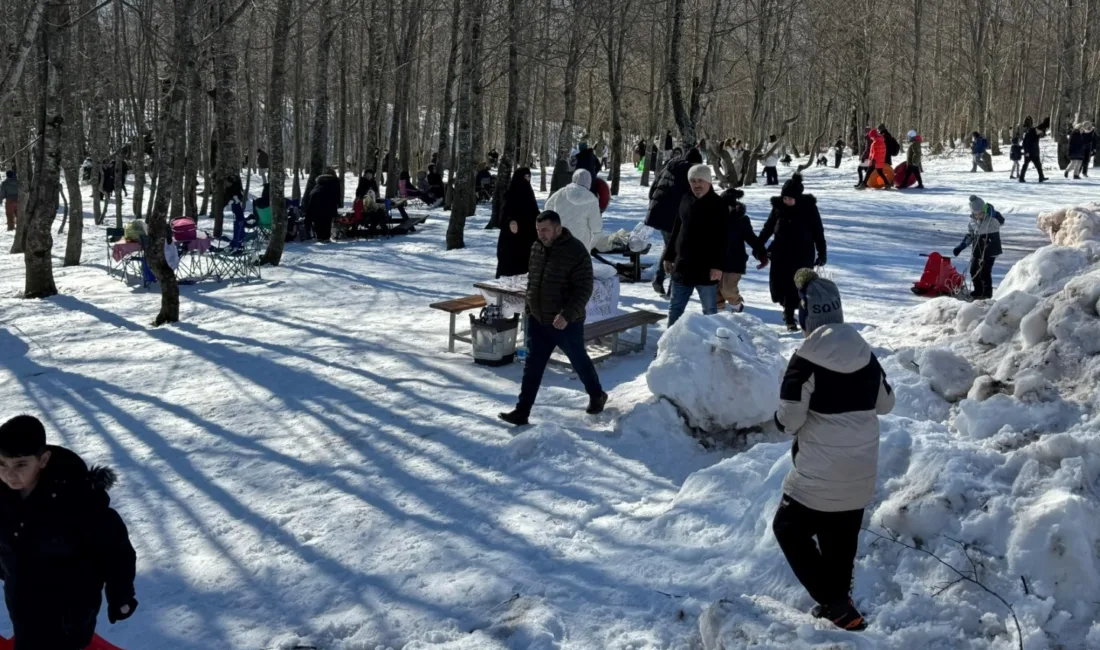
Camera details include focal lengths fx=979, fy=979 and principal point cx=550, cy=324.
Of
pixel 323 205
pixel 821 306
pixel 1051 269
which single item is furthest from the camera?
pixel 323 205

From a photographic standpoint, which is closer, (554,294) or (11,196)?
(554,294)

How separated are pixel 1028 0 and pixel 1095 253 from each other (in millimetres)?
36704

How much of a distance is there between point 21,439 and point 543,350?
409cm

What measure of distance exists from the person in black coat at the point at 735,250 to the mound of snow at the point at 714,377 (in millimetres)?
2612

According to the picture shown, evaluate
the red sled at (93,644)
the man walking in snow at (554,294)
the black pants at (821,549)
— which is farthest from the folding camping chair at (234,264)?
the black pants at (821,549)

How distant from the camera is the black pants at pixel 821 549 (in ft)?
13.3

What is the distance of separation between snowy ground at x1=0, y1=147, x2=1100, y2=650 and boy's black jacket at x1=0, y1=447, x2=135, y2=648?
1129mm

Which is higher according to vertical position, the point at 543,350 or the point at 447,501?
the point at 543,350

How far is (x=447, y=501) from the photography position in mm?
5895

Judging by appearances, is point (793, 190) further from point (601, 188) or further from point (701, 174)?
point (601, 188)

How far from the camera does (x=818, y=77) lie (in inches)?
1925

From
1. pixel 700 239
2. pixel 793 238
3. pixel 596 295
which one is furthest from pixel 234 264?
pixel 793 238

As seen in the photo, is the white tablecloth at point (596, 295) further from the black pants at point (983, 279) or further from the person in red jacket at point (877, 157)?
the person in red jacket at point (877, 157)

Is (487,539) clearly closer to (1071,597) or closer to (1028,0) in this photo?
(1071,597)
